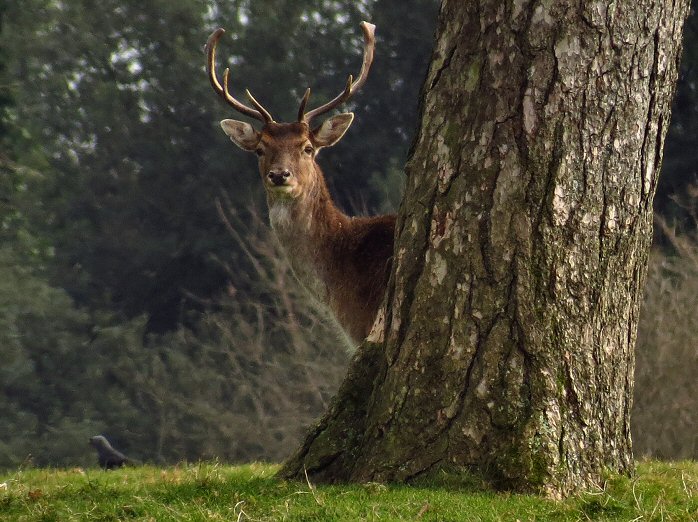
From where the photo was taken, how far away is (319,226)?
8.69 m

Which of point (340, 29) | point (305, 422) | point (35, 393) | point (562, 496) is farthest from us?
point (340, 29)

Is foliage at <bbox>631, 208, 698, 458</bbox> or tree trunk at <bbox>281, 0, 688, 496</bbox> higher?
tree trunk at <bbox>281, 0, 688, 496</bbox>

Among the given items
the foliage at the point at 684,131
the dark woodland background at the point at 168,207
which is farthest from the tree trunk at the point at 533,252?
the foliage at the point at 684,131

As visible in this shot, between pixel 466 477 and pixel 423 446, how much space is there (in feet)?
0.85

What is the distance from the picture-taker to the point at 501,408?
5.32 meters

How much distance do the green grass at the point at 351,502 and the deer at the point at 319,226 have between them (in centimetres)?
248

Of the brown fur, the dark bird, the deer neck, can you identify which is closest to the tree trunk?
the brown fur

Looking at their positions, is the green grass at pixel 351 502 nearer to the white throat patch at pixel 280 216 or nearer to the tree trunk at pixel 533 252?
the tree trunk at pixel 533 252

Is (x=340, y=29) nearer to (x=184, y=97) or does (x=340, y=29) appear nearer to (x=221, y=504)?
(x=184, y=97)

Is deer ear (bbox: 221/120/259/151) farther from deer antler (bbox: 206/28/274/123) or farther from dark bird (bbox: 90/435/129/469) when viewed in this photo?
dark bird (bbox: 90/435/129/469)

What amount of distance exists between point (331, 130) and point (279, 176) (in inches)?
31.0

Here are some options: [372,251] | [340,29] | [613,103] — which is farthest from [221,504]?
[340,29]

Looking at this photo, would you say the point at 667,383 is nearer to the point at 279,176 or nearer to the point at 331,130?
the point at 331,130

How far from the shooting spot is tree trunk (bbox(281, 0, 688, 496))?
5.35m
